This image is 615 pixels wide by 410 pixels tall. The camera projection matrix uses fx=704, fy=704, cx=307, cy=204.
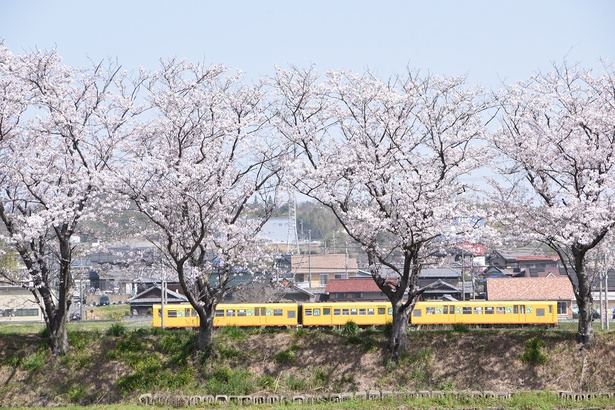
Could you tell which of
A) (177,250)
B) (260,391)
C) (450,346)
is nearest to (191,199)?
(177,250)

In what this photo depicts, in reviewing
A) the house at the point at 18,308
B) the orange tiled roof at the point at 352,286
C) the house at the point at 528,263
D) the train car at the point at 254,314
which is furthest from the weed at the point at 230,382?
the house at the point at 528,263

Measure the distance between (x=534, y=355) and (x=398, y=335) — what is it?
3608mm

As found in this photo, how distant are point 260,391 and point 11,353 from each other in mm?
7464

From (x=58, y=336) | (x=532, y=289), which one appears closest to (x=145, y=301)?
(x=532, y=289)

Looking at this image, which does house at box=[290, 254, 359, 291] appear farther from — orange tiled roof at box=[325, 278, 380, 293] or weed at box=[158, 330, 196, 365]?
weed at box=[158, 330, 196, 365]

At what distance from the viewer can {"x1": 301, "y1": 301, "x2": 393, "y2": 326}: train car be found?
30.1 meters

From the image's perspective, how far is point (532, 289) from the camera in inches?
1752

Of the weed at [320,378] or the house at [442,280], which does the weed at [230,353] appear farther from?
the house at [442,280]

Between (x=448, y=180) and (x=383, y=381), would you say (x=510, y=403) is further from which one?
(x=448, y=180)

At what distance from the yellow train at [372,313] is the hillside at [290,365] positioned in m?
9.51

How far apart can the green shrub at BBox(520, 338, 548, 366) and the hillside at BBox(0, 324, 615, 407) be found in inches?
1.4

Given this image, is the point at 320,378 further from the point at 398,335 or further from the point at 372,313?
the point at 372,313

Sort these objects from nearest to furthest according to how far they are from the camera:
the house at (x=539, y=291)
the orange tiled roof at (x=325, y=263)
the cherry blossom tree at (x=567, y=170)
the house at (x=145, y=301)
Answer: the cherry blossom tree at (x=567, y=170), the house at (x=539, y=291), the house at (x=145, y=301), the orange tiled roof at (x=325, y=263)

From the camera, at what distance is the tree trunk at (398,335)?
19.2m
